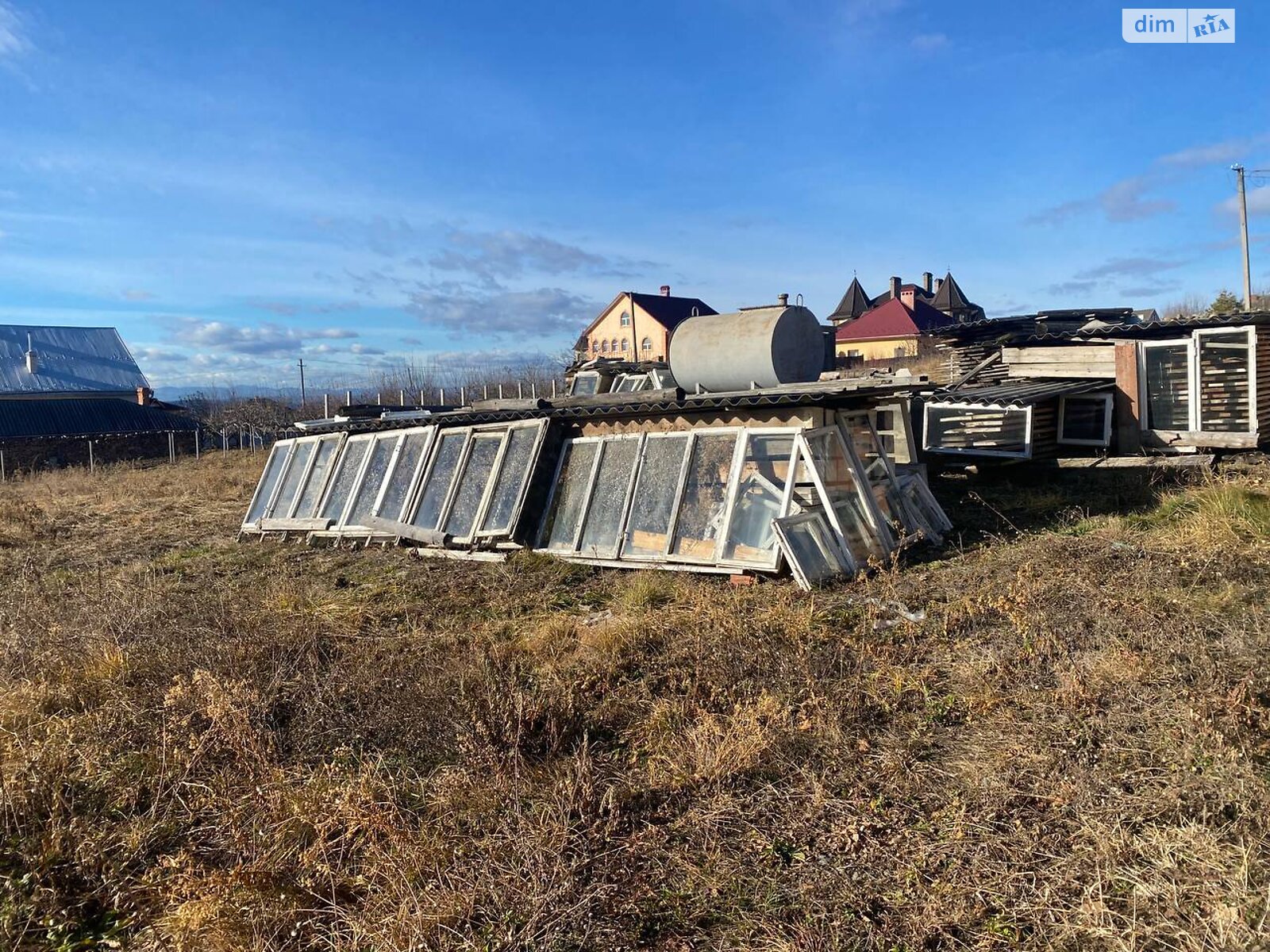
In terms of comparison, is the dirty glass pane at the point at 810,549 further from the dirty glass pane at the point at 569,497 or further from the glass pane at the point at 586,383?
the glass pane at the point at 586,383

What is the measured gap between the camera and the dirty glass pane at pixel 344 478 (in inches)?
477

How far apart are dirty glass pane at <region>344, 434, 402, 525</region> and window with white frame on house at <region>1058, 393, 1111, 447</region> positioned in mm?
12028

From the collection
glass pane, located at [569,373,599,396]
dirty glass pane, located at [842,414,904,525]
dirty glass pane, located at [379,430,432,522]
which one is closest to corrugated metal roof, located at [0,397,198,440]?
glass pane, located at [569,373,599,396]

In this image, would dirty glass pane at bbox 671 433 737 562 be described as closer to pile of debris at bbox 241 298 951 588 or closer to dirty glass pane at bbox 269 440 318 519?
pile of debris at bbox 241 298 951 588

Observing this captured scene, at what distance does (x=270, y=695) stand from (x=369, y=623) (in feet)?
7.32

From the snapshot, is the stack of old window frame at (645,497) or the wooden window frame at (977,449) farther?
the wooden window frame at (977,449)

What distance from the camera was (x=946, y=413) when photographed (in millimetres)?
14883

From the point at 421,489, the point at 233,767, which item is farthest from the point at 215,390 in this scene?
the point at 233,767

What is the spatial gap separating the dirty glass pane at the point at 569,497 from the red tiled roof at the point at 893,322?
40038mm

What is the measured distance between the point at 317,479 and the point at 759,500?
7.80 metres

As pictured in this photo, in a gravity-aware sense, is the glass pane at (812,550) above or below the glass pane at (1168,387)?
below

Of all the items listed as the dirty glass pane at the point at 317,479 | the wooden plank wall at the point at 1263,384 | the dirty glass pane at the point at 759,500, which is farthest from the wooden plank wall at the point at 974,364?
the dirty glass pane at the point at 317,479

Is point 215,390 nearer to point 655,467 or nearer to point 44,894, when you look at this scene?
point 655,467

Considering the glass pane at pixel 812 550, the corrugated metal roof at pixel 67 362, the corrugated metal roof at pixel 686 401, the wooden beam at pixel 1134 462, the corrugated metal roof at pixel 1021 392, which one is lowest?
the glass pane at pixel 812 550
